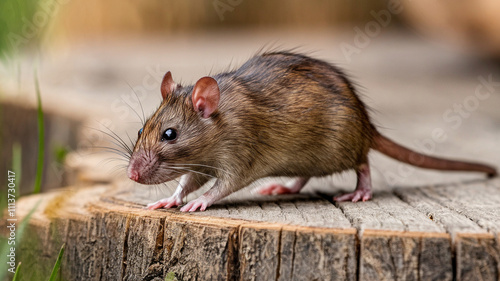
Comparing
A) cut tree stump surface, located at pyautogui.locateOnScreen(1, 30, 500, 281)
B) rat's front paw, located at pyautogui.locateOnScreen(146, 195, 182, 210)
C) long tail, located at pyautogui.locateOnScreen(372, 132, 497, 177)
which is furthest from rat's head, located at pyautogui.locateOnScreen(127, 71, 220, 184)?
long tail, located at pyautogui.locateOnScreen(372, 132, 497, 177)

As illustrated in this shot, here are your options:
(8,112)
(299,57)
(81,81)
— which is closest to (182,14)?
(81,81)

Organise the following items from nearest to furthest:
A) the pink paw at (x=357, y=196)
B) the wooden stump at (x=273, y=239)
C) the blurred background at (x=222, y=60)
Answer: the wooden stump at (x=273, y=239), the pink paw at (x=357, y=196), the blurred background at (x=222, y=60)

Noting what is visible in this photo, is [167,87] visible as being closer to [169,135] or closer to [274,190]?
[169,135]

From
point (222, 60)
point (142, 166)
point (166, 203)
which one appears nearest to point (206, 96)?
point (142, 166)

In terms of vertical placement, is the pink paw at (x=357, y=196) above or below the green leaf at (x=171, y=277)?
above

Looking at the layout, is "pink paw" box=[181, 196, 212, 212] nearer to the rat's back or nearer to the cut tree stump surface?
the cut tree stump surface


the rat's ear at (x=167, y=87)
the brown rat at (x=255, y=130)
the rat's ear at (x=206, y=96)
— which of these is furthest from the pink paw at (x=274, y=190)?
the rat's ear at (x=167, y=87)

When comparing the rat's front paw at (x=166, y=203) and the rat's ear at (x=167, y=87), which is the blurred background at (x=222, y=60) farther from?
the rat's front paw at (x=166, y=203)
